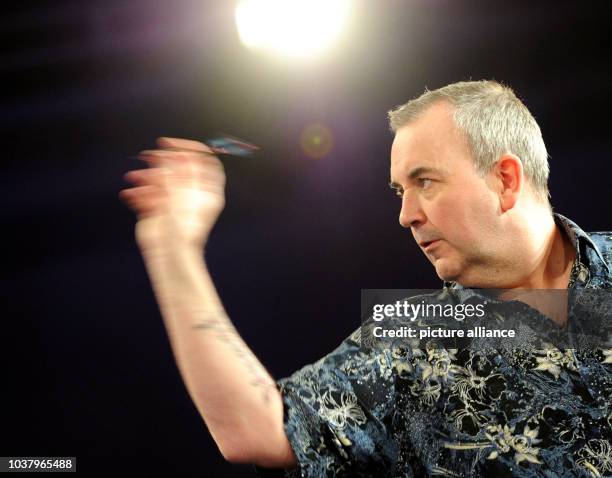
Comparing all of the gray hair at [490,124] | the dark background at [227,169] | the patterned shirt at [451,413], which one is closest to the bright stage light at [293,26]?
the dark background at [227,169]

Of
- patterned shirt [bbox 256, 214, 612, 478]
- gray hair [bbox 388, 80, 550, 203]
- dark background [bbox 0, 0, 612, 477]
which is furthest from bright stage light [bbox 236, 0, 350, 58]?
patterned shirt [bbox 256, 214, 612, 478]

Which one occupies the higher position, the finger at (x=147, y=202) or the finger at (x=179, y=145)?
the finger at (x=179, y=145)

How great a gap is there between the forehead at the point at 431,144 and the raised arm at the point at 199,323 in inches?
14.4

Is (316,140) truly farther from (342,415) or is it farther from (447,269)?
(342,415)

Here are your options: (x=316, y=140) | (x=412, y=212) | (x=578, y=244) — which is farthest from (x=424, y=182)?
(x=316, y=140)

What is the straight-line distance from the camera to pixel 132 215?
1855 mm

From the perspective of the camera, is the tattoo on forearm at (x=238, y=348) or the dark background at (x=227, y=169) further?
the dark background at (x=227, y=169)

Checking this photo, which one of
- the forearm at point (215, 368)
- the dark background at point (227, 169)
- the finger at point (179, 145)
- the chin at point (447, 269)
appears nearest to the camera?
the forearm at point (215, 368)

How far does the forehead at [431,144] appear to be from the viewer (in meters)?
1.15

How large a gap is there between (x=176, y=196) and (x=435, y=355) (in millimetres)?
466

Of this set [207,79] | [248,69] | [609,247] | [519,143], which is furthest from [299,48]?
[609,247]

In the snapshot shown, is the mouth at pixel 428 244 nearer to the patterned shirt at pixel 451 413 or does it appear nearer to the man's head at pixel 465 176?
the man's head at pixel 465 176

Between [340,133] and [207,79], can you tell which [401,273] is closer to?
[340,133]

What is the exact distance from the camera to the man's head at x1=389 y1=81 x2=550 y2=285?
44.3 inches
